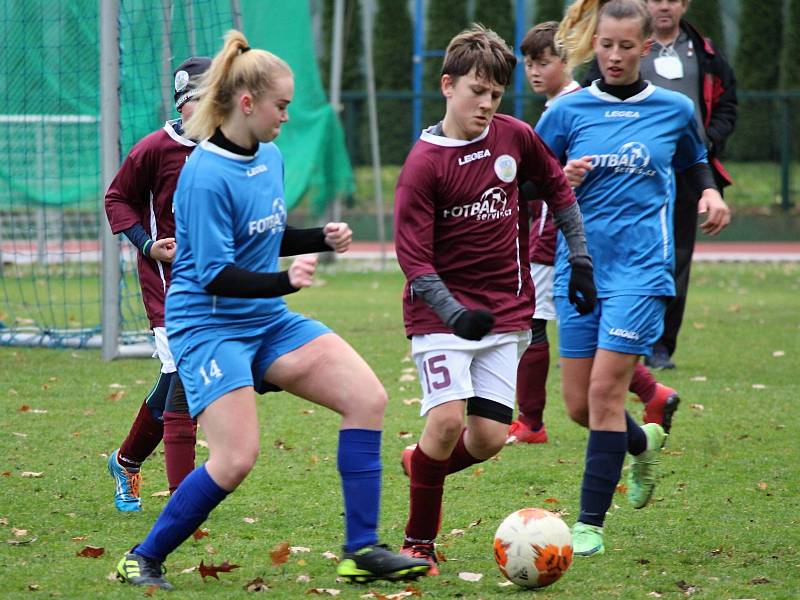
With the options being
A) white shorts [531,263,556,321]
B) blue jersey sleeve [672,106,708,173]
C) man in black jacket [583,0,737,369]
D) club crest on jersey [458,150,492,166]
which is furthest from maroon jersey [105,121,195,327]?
man in black jacket [583,0,737,369]

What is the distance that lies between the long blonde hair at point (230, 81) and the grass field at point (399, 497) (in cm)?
154

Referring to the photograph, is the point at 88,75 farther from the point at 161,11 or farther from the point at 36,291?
the point at 36,291

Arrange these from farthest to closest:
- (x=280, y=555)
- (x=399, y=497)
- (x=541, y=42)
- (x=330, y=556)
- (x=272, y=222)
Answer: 1. (x=541, y=42)
2. (x=399, y=497)
3. (x=330, y=556)
4. (x=280, y=555)
5. (x=272, y=222)

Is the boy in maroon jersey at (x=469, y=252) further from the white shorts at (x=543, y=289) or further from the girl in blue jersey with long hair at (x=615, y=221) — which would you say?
the white shorts at (x=543, y=289)

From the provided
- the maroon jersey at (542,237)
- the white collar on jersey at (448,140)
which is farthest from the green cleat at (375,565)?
the maroon jersey at (542,237)

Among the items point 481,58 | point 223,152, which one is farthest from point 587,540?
point 223,152

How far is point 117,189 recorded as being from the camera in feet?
18.4

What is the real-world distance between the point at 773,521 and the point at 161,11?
23.0 ft

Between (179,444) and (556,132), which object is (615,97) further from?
(179,444)

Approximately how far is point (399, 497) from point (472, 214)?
1747mm

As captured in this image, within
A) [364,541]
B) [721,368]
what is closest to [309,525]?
[364,541]

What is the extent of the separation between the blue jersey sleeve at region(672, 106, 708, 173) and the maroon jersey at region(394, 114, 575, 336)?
661 mm

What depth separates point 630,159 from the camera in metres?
4.88

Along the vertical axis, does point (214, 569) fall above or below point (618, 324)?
below
